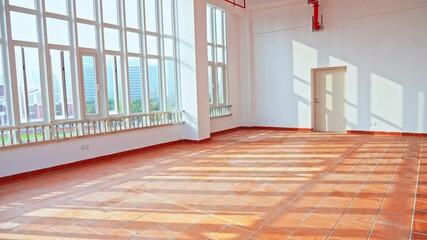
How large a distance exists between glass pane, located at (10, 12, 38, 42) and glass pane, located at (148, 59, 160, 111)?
2.78m

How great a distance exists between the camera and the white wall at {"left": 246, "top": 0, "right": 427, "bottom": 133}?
8062 millimetres

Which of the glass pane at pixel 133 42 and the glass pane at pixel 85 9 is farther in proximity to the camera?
the glass pane at pixel 133 42

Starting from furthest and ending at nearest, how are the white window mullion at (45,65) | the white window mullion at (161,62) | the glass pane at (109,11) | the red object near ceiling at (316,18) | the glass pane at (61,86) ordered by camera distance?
the red object near ceiling at (316,18) → the white window mullion at (161,62) → the glass pane at (109,11) → the glass pane at (61,86) → the white window mullion at (45,65)

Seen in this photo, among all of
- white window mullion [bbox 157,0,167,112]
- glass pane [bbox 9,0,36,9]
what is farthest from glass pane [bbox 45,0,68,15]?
white window mullion [bbox 157,0,167,112]

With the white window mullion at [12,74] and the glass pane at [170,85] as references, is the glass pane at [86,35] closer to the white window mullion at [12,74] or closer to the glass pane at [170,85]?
the white window mullion at [12,74]

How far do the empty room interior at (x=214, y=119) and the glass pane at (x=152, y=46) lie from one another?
28 mm

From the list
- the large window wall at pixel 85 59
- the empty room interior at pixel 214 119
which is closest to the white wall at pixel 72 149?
the empty room interior at pixel 214 119

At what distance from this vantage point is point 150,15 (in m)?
7.74

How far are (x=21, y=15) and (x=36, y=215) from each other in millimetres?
3702

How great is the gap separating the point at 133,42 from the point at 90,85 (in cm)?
164

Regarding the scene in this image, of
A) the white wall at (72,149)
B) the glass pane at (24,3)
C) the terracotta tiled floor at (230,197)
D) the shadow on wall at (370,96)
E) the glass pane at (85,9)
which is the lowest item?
the terracotta tiled floor at (230,197)

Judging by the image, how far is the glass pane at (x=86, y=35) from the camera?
616 cm

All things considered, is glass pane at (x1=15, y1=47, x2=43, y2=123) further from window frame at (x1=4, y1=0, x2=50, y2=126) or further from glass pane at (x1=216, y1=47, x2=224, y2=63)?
glass pane at (x1=216, y1=47, x2=224, y2=63)

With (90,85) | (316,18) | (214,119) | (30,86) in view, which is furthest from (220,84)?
(30,86)
